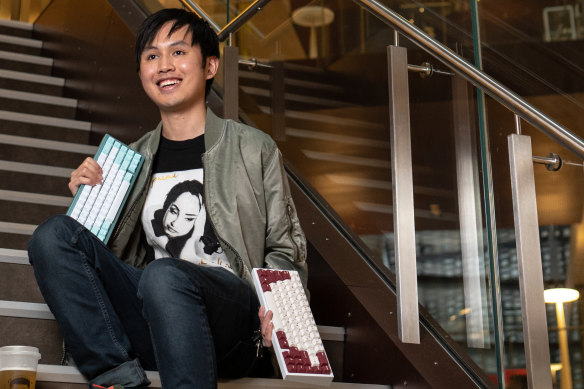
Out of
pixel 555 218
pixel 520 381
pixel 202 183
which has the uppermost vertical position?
pixel 202 183

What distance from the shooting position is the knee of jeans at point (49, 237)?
1.84 metres

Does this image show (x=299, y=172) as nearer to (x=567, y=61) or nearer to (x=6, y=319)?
(x=567, y=61)

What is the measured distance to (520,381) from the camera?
1730 mm

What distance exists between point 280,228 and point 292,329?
36cm

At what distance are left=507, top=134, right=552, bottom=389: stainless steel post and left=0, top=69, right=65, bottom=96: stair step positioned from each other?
3.32m

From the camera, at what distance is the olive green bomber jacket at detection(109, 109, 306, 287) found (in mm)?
2090

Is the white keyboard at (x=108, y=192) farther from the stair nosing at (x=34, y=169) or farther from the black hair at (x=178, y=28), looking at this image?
the stair nosing at (x=34, y=169)

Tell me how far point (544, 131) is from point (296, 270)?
67 cm

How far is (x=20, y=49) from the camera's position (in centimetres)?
510

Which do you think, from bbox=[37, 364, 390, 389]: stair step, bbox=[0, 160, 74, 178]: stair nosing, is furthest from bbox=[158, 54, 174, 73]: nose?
bbox=[0, 160, 74, 178]: stair nosing

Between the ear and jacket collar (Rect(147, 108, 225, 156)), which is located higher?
the ear

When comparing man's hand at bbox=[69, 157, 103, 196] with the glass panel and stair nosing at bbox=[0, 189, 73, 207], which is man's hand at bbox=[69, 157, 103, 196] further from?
stair nosing at bbox=[0, 189, 73, 207]

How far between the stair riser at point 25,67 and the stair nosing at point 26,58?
2cm

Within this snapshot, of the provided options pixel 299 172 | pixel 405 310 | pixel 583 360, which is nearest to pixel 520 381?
pixel 583 360
